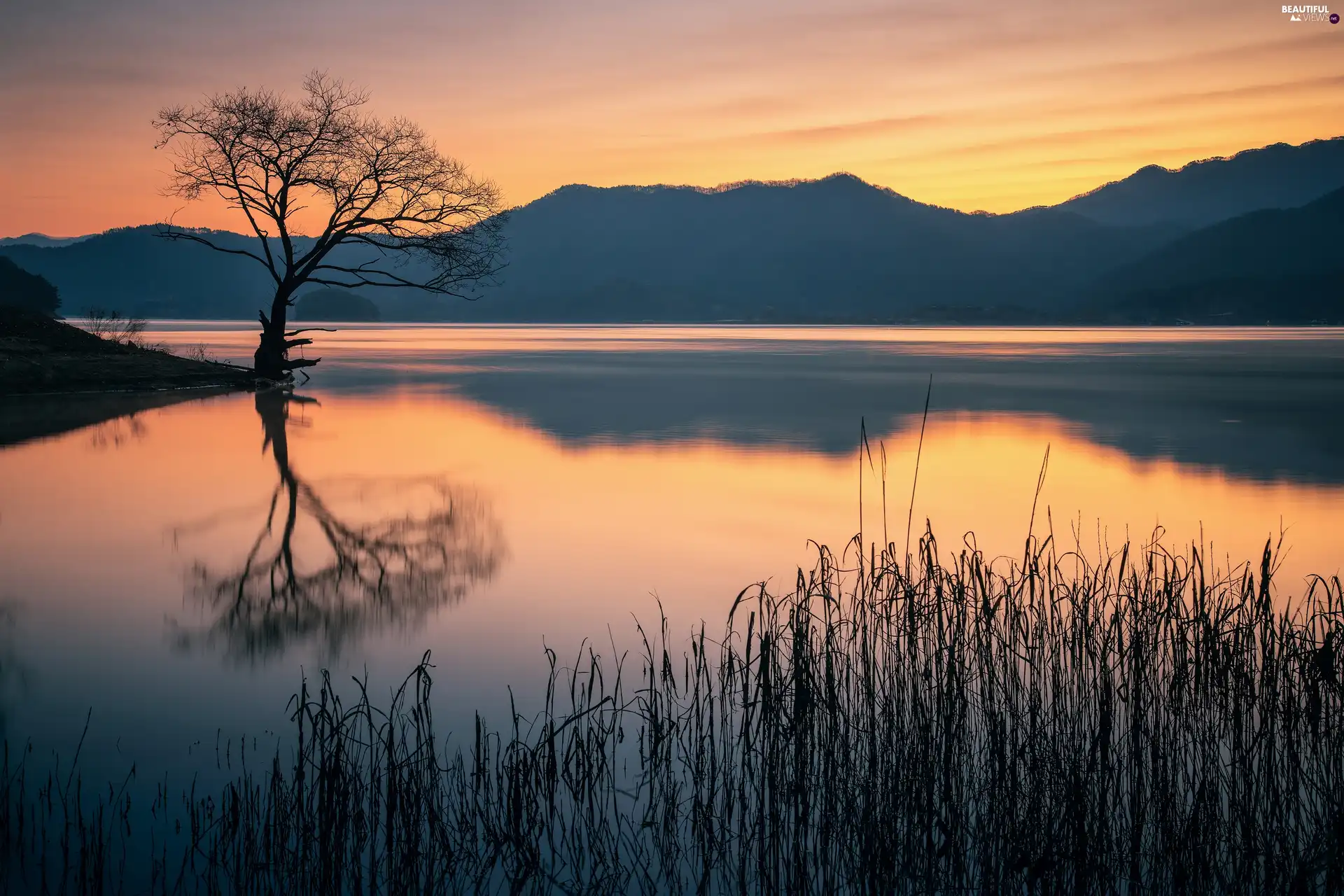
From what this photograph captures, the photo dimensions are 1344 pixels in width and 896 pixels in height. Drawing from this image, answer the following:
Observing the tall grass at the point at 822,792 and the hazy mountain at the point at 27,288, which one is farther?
the hazy mountain at the point at 27,288

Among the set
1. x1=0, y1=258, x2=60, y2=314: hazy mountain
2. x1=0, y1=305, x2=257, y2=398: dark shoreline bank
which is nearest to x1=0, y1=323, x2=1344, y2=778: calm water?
x1=0, y1=305, x2=257, y2=398: dark shoreline bank

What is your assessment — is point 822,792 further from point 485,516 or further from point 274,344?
point 274,344

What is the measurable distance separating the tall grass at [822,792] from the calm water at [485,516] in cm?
101

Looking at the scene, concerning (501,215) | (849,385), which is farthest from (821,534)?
(849,385)

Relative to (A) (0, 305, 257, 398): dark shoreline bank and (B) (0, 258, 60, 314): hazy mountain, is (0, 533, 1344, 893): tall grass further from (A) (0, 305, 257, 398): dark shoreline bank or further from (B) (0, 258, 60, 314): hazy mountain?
(B) (0, 258, 60, 314): hazy mountain

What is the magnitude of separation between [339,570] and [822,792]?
20.1ft

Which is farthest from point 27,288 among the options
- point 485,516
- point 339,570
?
point 339,570

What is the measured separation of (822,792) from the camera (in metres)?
5.36

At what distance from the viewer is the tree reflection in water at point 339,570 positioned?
8.20m

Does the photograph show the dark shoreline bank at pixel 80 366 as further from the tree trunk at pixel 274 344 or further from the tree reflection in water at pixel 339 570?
the tree reflection in water at pixel 339 570

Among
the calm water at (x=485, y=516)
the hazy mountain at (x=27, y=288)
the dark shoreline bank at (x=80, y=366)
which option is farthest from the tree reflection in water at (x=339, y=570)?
the hazy mountain at (x=27, y=288)

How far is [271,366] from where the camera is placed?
105 ft

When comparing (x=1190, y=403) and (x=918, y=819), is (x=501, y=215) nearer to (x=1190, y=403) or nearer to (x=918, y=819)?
(x=1190, y=403)

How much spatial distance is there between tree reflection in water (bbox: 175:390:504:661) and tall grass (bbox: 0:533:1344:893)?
2.08 metres
